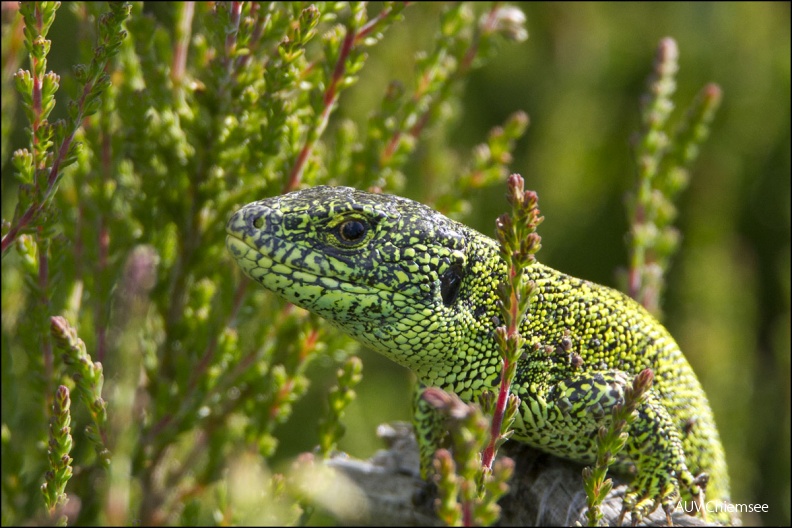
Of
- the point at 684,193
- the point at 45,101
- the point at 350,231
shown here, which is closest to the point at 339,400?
the point at 350,231

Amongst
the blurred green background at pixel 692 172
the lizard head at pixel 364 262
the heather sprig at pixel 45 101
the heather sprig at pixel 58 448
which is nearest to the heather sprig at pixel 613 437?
the lizard head at pixel 364 262

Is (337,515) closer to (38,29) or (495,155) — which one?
(495,155)

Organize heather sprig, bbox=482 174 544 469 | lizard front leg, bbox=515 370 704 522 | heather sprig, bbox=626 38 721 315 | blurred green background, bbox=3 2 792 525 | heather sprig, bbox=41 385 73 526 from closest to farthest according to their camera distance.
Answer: heather sprig, bbox=482 174 544 469 → heather sprig, bbox=41 385 73 526 → lizard front leg, bbox=515 370 704 522 → heather sprig, bbox=626 38 721 315 → blurred green background, bbox=3 2 792 525

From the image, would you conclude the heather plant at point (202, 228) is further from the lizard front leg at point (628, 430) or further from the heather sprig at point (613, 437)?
the heather sprig at point (613, 437)

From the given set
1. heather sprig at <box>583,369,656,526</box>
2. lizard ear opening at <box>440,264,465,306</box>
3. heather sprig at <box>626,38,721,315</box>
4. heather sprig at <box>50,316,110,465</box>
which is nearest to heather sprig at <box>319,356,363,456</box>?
lizard ear opening at <box>440,264,465,306</box>

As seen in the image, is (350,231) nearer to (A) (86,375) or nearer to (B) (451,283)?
(B) (451,283)

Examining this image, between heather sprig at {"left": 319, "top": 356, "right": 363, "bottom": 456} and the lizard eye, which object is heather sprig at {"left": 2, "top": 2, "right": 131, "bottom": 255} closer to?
the lizard eye
